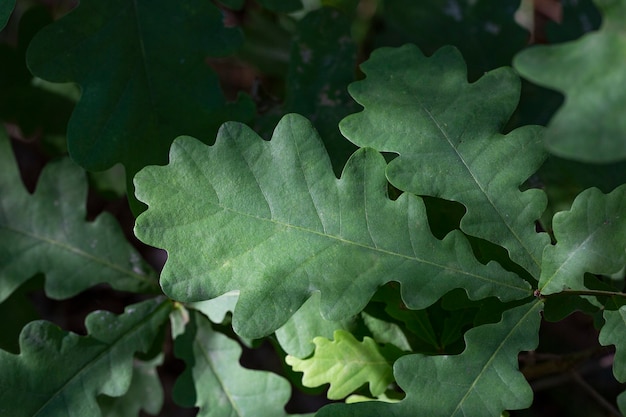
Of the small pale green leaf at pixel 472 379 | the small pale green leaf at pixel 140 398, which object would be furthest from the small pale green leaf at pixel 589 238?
the small pale green leaf at pixel 140 398

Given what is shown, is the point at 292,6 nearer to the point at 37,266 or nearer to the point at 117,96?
the point at 117,96

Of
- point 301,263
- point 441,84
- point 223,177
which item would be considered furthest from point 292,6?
point 301,263

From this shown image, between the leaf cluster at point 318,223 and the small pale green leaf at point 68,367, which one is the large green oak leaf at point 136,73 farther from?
the small pale green leaf at point 68,367

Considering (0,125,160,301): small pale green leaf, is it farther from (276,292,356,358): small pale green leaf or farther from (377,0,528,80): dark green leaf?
(377,0,528,80): dark green leaf

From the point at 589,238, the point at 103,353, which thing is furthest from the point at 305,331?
the point at 589,238

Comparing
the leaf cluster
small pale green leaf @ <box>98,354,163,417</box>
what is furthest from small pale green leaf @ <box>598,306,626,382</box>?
small pale green leaf @ <box>98,354,163,417</box>
